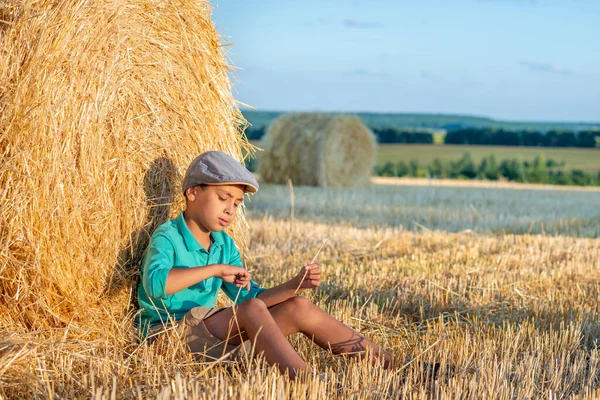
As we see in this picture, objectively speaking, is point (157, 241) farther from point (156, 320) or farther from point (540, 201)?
point (540, 201)

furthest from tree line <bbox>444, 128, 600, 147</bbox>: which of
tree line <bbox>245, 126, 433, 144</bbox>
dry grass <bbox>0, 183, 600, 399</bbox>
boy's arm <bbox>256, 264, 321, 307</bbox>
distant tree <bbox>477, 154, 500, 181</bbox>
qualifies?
boy's arm <bbox>256, 264, 321, 307</bbox>

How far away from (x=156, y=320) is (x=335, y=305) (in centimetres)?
131

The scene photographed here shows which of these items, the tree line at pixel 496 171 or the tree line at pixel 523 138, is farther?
the tree line at pixel 523 138

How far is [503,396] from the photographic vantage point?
3.31 meters

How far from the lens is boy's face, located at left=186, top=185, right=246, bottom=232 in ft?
13.6

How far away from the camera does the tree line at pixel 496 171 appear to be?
80.9 ft

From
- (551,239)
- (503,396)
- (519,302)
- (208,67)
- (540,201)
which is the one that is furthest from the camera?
(540,201)

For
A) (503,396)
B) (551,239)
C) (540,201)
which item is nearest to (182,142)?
(503,396)

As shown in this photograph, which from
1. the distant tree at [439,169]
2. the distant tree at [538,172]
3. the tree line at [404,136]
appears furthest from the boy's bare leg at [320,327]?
the tree line at [404,136]

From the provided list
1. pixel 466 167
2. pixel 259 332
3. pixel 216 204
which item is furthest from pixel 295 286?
pixel 466 167

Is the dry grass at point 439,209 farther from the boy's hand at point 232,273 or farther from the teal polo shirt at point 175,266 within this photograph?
the boy's hand at point 232,273

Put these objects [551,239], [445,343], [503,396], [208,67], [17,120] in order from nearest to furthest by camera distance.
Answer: [503,396]
[17,120]
[445,343]
[208,67]
[551,239]

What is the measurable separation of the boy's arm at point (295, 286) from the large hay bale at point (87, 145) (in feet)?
2.82

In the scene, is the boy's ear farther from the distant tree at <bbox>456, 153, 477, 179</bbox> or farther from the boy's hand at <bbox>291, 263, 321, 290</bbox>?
the distant tree at <bbox>456, 153, 477, 179</bbox>
